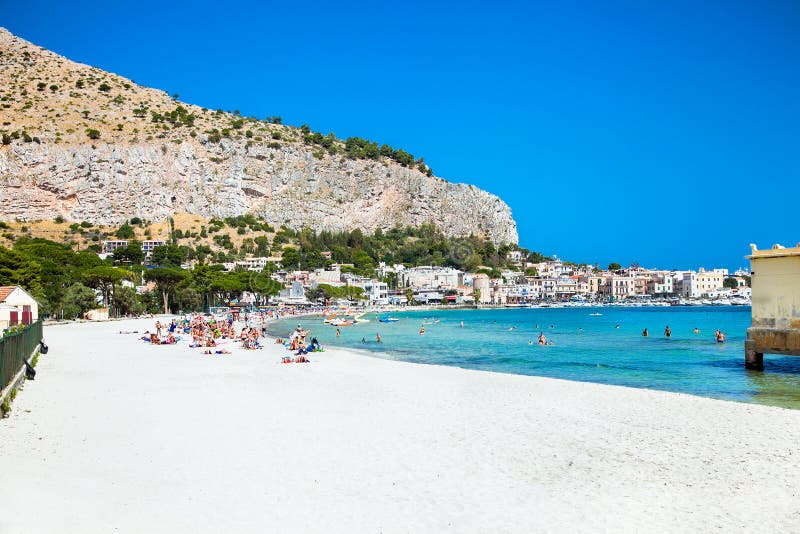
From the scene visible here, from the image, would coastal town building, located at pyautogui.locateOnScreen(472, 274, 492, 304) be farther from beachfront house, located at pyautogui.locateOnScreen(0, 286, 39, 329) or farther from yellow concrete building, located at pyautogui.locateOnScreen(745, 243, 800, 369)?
yellow concrete building, located at pyautogui.locateOnScreen(745, 243, 800, 369)

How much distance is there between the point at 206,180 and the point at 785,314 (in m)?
125

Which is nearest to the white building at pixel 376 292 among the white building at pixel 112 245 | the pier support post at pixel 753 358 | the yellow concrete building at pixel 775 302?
the white building at pixel 112 245

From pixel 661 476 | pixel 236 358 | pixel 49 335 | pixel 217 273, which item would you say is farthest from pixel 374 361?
pixel 217 273

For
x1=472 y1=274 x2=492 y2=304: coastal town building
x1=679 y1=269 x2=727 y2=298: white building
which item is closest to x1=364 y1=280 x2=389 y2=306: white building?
x1=472 y1=274 x2=492 y2=304: coastal town building

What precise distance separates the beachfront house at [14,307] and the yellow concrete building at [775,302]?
28.7 m

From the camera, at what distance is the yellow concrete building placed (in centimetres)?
2120

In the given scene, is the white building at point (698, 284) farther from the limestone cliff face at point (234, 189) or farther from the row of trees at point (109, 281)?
the row of trees at point (109, 281)

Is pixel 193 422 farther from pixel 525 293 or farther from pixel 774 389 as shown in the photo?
pixel 525 293

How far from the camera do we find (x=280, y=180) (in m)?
142

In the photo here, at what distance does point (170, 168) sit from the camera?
127 m

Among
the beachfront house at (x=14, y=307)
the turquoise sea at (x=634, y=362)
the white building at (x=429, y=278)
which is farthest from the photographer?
the white building at (x=429, y=278)

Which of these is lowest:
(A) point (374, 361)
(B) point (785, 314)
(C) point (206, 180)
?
(A) point (374, 361)

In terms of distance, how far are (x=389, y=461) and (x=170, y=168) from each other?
129 m

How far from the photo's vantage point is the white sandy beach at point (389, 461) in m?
6.45
